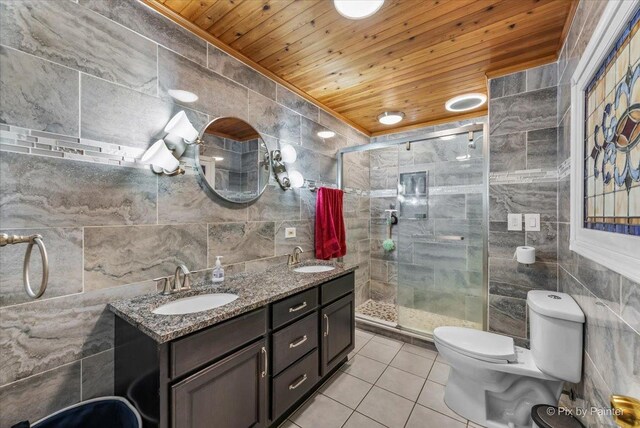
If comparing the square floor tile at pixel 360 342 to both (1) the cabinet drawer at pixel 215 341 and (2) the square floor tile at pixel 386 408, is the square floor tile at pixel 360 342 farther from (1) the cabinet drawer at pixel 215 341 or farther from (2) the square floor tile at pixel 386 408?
(1) the cabinet drawer at pixel 215 341

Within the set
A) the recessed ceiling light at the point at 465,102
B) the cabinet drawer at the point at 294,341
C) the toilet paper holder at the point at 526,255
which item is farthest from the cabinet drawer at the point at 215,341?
the recessed ceiling light at the point at 465,102

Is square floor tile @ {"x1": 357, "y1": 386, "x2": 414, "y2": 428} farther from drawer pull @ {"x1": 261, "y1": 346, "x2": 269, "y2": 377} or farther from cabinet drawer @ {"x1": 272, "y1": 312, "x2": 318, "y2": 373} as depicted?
drawer pull @ {"x1": 261, "y1": 346, "x2": 269, "y2": 377}

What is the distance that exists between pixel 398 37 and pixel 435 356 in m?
2.55

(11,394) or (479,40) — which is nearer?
(11,394)

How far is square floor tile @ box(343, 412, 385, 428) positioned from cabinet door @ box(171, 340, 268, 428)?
1.74 ft

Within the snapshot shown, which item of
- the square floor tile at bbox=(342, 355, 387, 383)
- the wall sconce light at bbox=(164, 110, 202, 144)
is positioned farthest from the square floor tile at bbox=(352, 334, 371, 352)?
the wall sconce light at bbox=(164, 110, 202, 144)

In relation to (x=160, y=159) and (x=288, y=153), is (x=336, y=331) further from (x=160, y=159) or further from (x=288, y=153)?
(x=160, y=159)

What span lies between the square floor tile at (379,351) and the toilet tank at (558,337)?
1.10 metres

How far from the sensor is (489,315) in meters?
2.02

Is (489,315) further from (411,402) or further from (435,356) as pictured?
(411,402)

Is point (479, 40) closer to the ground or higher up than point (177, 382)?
higher up

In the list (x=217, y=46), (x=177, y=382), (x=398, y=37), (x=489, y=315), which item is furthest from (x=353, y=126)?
(x=177, y=382)

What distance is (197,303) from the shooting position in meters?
1.42

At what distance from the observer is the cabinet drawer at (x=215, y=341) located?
3.23 feet
